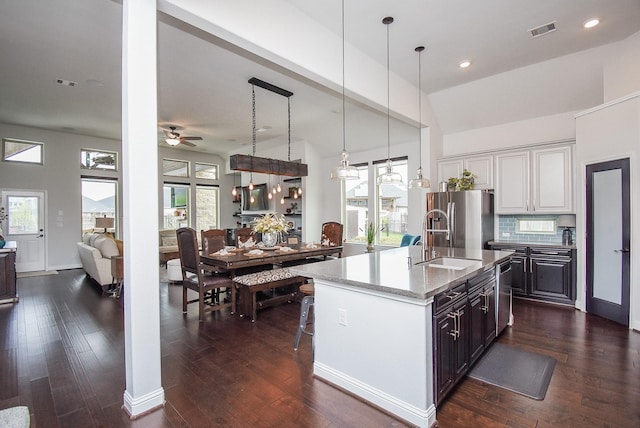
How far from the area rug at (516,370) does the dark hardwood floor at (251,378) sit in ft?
0.26

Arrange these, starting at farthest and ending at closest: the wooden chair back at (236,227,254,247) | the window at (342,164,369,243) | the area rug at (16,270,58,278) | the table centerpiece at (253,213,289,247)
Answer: the window at (342,164,369,243) < the area rug at (16,270,58,278) < the wooden chair back at (236,227,254,247) < the table centerpiece at (253,213,289,247)

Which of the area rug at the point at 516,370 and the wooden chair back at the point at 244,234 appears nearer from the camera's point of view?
the area rug at the point at 516,370

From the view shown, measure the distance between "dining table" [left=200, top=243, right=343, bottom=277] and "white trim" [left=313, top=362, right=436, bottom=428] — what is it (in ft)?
5.98

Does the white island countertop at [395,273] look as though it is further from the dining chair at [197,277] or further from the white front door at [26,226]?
the white front door at [26,226]

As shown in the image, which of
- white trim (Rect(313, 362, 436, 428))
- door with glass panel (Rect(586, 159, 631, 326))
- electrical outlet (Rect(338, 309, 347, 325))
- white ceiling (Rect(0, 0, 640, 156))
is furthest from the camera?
door with glass panel (Rect(586, 159, 631, 326))

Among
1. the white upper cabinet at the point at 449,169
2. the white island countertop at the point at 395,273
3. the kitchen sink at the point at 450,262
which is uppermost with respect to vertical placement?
the white upper cabinet at the point at 449,169

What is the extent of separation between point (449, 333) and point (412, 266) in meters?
0.66

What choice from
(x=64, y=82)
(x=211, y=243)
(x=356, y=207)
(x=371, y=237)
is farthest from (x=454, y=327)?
(x=64, y=82)

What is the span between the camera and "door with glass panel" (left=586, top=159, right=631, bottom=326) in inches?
144

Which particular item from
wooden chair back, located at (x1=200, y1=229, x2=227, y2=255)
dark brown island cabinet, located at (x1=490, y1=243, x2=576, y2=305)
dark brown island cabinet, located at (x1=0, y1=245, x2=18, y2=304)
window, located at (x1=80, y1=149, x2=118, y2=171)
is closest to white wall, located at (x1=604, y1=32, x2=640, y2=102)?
dark brown island cabinet, located at (x1=490, y1=243, x2=576, y2=305)

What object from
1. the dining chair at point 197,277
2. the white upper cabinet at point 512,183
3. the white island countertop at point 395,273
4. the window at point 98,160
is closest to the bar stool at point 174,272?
the dining chair at point 197,277

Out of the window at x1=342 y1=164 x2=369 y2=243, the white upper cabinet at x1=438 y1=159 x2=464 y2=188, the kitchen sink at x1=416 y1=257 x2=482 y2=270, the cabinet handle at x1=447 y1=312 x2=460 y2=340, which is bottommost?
the cabinet handle at x1=447 y1=312 x2=460 y2=340

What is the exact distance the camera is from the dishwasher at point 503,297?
3.23 metres

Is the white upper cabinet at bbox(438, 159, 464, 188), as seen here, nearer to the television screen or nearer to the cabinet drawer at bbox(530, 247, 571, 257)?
the cabinet drawer at bbox(530, 247, 571, 257)
